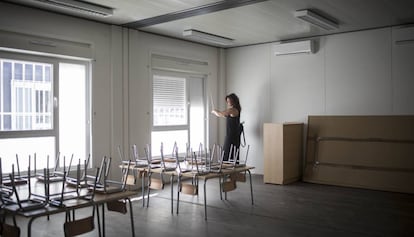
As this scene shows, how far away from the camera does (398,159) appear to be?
6.41 meters

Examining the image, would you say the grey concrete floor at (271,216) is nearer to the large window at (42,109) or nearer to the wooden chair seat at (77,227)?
the large window at (42,109)

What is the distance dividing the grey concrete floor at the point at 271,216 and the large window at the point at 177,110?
1395 millimetres

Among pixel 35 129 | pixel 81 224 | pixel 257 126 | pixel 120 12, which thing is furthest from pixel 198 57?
pixel 81 224

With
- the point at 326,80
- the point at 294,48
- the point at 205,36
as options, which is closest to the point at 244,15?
the point at 205,36

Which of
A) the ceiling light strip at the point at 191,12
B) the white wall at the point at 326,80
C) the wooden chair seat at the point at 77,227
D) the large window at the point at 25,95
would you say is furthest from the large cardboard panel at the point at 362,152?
the wooden chair seat at the point at 77,227

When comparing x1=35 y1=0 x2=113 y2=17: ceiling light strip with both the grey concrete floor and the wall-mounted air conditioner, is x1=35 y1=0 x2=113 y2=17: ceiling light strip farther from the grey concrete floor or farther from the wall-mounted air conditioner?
the wall-mounted air conditioner

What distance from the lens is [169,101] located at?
296 inches

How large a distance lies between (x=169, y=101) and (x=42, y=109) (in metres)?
2.59

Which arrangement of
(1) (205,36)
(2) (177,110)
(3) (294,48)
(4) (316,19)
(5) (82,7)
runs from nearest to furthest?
(5) (82,7) < (4) (316,19) < (1) (205,36) < (3) (294,48) < (2) (177,110)

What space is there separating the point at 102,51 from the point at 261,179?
3900 mm

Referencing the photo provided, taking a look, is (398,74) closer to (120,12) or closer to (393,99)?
(393,99)

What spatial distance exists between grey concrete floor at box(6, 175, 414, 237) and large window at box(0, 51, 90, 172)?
3.46ft

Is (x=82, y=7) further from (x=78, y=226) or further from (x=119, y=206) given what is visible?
(x=78, y=226)

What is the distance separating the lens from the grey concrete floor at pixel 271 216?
13.9 ft
